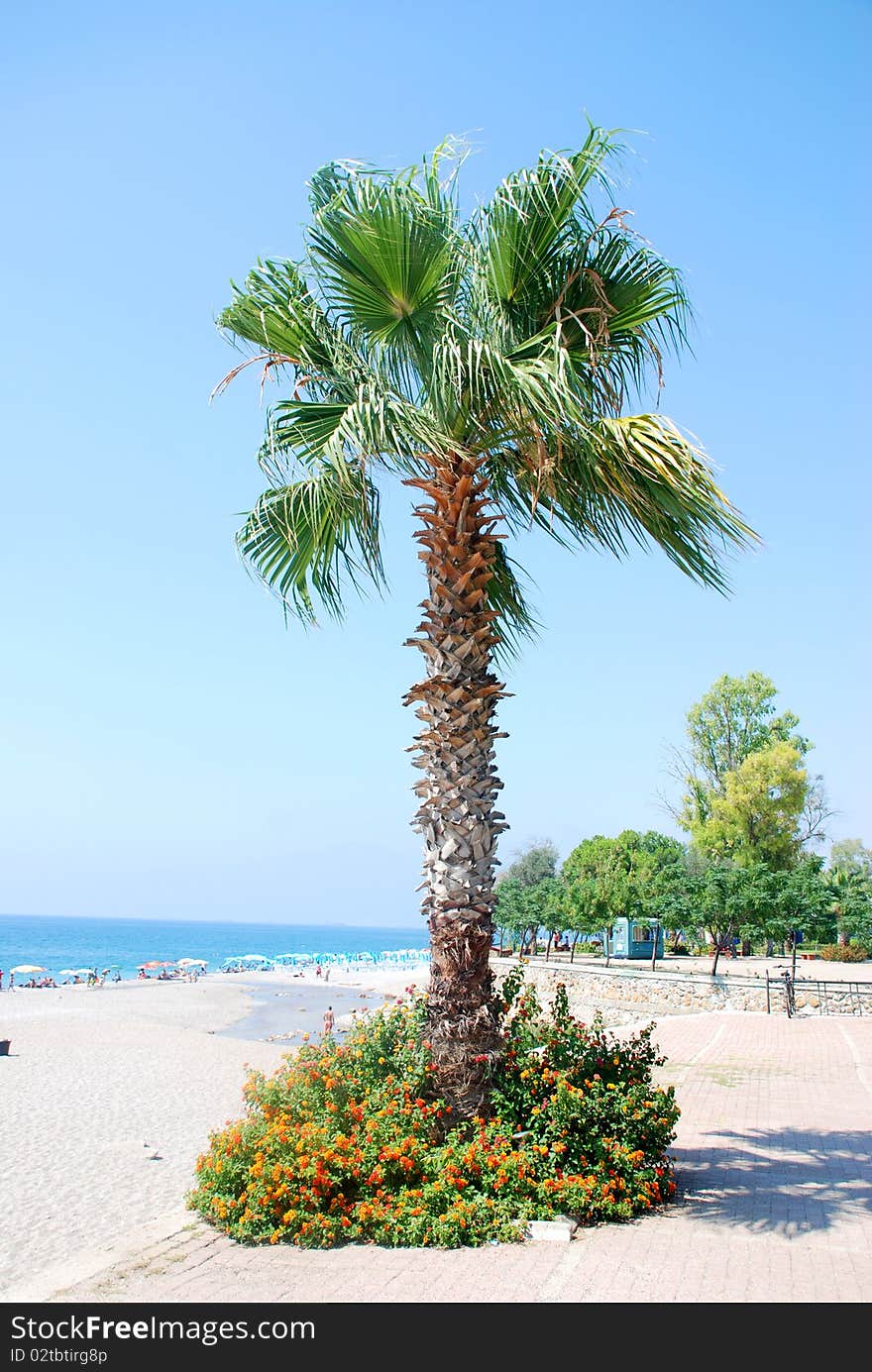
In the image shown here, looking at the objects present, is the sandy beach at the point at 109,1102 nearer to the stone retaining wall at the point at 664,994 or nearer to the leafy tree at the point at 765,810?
the stone retaining wall at the point at 664,994

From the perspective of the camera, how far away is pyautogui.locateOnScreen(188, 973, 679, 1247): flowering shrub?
5469 millimetres

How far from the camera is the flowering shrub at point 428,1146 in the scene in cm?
547

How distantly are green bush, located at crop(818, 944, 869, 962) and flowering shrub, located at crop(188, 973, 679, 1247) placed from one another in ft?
103

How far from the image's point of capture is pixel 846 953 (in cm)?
3412

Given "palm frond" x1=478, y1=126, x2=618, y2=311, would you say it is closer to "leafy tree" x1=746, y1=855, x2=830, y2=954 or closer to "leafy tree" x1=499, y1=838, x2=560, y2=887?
"leafy tree" x1=746, y1=855, x2=830, y2=954

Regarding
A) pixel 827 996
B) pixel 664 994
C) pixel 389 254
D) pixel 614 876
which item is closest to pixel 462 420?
pixel 389 254

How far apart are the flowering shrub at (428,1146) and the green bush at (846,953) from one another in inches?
1236

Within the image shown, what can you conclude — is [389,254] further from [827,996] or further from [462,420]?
[827,996]

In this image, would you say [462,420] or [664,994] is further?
[664,994]

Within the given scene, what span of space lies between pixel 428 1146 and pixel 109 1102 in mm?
13957

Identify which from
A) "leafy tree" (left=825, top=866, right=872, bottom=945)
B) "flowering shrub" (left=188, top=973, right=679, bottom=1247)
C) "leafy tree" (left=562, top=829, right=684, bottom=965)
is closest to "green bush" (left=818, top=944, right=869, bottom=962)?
"leafy tree" (left=825, top=866, right=872, bottom=945)

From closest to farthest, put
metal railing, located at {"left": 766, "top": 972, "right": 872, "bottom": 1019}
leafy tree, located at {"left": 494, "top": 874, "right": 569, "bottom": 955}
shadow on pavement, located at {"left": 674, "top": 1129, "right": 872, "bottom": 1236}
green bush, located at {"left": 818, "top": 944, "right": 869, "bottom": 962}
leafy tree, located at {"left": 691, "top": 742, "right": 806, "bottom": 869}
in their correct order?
shadow on pavement, located at {"left": 674, "top": 1129, "right": 872, "bottom": 1236} → metal railing, located at {"left": 766, "top": 972, "right": 872, "bottom": 1019} → green bush, located at {"left": 818, "top": 944, "right": 869, "bottom": 962} → leafy tree, located at {"left": 691, "top": 742, "right": 806, "bottom": 869} → leafy tree, located at {"left": 494, "top": 874, "right": 569, "bottom": 955}

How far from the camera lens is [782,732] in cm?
4456
